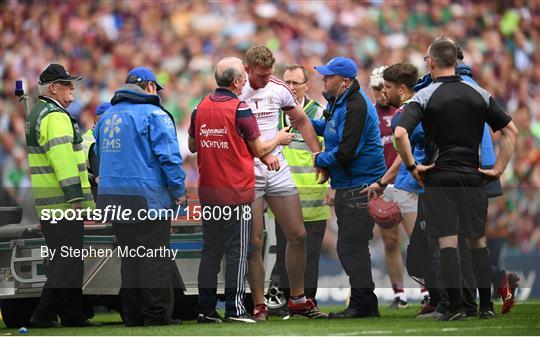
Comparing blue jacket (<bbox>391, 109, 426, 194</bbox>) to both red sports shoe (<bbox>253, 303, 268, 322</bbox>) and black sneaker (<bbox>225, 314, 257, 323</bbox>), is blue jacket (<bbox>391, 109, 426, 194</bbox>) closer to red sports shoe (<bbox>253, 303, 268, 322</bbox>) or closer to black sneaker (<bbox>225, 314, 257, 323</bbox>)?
red sports shoe (<bbox>253, 303, 268, 322</bbox>)

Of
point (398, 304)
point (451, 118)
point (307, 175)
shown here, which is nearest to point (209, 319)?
point (307, 175)

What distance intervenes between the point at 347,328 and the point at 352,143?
1.68m

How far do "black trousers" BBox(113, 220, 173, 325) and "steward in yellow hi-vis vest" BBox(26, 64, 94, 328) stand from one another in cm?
52

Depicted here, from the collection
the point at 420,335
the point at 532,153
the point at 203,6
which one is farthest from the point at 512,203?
the point at 420,335

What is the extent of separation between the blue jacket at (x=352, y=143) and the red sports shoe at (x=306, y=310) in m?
0.98

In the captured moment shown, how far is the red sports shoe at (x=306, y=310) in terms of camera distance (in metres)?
10.3

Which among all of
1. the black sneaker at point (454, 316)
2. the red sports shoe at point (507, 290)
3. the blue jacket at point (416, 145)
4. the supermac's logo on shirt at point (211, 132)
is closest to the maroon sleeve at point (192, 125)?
the supermac's logo on shirt at point (211, 132)

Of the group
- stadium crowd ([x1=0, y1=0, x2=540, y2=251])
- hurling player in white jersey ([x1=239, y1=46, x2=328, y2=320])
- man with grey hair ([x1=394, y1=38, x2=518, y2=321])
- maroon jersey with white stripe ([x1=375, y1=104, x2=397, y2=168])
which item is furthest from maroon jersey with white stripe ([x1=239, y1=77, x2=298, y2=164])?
stadium crowd ([x1=0, y1=0, x2=540, y2=251])

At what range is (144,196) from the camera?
9.55 m

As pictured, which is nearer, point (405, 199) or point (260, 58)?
point (260, 58)

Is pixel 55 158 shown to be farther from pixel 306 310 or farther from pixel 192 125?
pixel 306 310

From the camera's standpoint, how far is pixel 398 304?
38.7ft

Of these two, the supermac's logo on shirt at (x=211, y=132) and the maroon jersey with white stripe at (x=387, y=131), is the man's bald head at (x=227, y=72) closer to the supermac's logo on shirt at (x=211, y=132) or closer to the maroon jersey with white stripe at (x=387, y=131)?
the supermac's logo on shirt at (x=211, y=132)

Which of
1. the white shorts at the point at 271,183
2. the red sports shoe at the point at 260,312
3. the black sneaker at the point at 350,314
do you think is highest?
the white shorts at the point at 271,183
